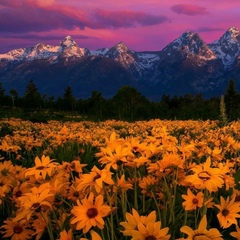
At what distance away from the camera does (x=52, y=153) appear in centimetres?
720

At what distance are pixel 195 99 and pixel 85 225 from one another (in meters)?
137

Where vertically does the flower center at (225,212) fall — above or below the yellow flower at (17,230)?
above

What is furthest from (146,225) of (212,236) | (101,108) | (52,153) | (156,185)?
(101,108)

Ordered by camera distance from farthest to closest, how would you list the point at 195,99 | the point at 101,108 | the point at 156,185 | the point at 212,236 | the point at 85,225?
the point at 195,99 → the point at 101,108 → the point at 156,185 → the point at 85,225 → the point at 212,236

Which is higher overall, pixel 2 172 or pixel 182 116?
pixel 2 172

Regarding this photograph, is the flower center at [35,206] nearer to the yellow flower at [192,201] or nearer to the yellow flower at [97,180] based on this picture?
the yellow flower at [97,180]

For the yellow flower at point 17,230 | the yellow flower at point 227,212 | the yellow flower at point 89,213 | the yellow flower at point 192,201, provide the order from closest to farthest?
the yellow flower at point 89,213 < the yellow flower at point 227,212 < the yellow flower at point 192,201 < the yellow flower at point 17,230

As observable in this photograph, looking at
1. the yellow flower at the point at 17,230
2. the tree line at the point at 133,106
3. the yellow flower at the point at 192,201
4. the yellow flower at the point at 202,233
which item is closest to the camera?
the yellow flower at the point at 202,233

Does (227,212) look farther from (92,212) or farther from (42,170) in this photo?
(42,170)

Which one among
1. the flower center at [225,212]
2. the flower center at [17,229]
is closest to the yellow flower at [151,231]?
the flower center at [225,212]

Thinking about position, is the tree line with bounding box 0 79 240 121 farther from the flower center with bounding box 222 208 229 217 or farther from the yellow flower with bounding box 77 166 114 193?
the yellow flower with bounding box 77 166 114 193

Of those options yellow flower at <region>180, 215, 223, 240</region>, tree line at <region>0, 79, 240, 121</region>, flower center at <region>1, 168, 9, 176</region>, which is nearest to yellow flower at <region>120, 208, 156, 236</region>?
yellow flower at <region>180, 215, 223, 240</region>

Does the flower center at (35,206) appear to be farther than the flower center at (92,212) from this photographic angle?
Yes

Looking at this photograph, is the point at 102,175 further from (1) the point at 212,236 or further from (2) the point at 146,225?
(1) the point at 212,236
